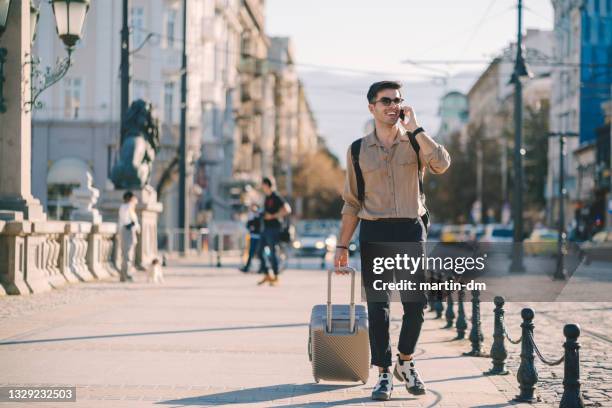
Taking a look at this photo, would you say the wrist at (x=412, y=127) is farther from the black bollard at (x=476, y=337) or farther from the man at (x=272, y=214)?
the man at (x=272, y=214)

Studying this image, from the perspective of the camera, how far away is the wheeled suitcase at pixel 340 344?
25.8 feet

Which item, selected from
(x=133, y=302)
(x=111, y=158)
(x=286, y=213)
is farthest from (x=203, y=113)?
(x=133, y=302)

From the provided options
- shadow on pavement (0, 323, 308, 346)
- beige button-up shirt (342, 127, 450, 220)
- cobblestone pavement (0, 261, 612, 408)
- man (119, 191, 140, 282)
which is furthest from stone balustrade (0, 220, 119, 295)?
beige button-up shirt (342, 127, 450, 220)

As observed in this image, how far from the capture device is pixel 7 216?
1582 cm

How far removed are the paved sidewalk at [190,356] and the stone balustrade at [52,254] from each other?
0.48m

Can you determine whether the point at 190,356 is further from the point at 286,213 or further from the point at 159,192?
the point at 159,192

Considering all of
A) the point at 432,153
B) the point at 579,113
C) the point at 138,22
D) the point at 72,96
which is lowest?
the point at 432,153

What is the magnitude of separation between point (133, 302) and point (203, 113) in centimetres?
4294

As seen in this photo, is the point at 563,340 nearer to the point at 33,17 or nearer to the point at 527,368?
the point at 527,368

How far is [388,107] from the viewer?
7.73 meters

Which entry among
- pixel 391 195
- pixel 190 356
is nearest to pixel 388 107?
pixel 391 195

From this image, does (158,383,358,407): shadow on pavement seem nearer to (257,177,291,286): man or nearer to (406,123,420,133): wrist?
(406,123,420,133): wrist

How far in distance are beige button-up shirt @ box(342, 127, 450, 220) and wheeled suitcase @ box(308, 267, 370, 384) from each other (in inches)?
20.2

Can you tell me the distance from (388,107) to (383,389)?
1.83 meters
